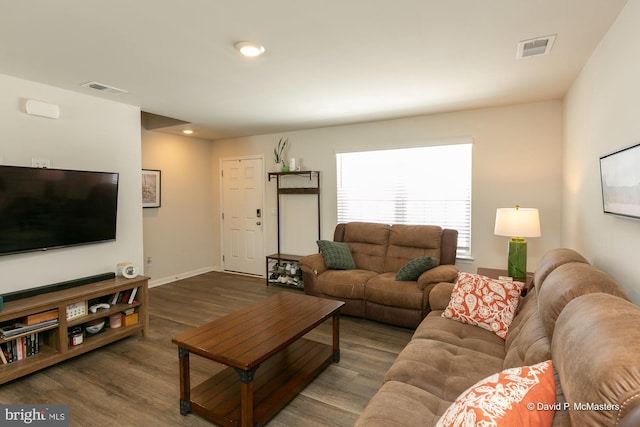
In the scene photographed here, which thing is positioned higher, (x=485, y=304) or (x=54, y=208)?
(x=54, y=208)

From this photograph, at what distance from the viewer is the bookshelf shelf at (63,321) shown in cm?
253

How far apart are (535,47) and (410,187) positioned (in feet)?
7.49

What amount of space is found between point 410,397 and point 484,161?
10.8 ft

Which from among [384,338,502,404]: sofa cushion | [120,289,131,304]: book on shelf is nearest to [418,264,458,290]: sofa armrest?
[384,338,502,404]: sofa cushion

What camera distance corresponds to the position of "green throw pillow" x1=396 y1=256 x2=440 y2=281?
11.6ft

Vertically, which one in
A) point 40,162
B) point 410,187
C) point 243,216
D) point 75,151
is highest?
point 75,151

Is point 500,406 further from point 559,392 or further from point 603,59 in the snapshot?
point 603,59

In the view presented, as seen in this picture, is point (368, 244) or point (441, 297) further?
point (368, 244)

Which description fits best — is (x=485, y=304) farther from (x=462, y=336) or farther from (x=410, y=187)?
(x=410, y=187)

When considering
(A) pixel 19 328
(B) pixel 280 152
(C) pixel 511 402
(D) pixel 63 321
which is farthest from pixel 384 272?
(A) pixel 19 328

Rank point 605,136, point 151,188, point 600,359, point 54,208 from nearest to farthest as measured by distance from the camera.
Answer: point 600,359 < point 605,136 < point 54,208 < point 151,188

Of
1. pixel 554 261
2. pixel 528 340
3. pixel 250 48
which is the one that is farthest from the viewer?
pixel 250 48

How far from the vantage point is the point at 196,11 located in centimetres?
183

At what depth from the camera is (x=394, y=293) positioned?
3451 mm
